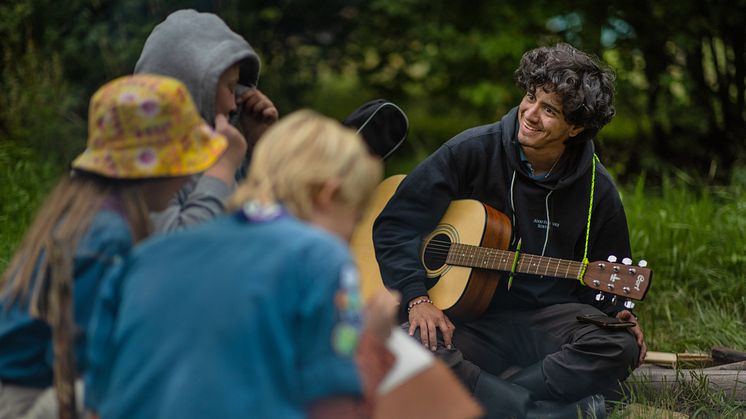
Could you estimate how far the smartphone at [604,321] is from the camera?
12.8ft

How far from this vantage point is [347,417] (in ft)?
6.95

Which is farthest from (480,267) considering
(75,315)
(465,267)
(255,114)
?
(75,315)

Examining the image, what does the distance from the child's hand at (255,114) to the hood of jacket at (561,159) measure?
37.3 inches

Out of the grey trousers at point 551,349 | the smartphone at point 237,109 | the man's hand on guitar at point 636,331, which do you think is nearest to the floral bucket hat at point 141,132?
the smartphone at point 237,109

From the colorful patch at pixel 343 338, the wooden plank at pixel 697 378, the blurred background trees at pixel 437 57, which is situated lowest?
the blurred background trees at pixel 437 57

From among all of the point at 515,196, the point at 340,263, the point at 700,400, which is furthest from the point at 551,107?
the point at 340,263

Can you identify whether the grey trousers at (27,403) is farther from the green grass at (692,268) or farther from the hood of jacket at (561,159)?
the green grass at (692,268)

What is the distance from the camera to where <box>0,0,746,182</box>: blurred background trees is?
22.6 feet

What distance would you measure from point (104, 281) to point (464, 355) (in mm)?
2061

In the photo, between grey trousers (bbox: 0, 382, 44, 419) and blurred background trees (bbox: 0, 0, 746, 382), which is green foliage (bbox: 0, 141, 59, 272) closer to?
blurred background trees (bbox: 0, 0, 746, 382)

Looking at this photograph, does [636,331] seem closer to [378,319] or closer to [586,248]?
[586,248]

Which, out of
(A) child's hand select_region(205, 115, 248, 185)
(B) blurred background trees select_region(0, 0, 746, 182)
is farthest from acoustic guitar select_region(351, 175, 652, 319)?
(B) blurred background trees select_region(0, 0, 746, 182)

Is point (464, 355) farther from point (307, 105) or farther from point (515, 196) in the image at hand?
point (307, 105)

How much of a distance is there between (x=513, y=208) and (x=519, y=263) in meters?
0.23
